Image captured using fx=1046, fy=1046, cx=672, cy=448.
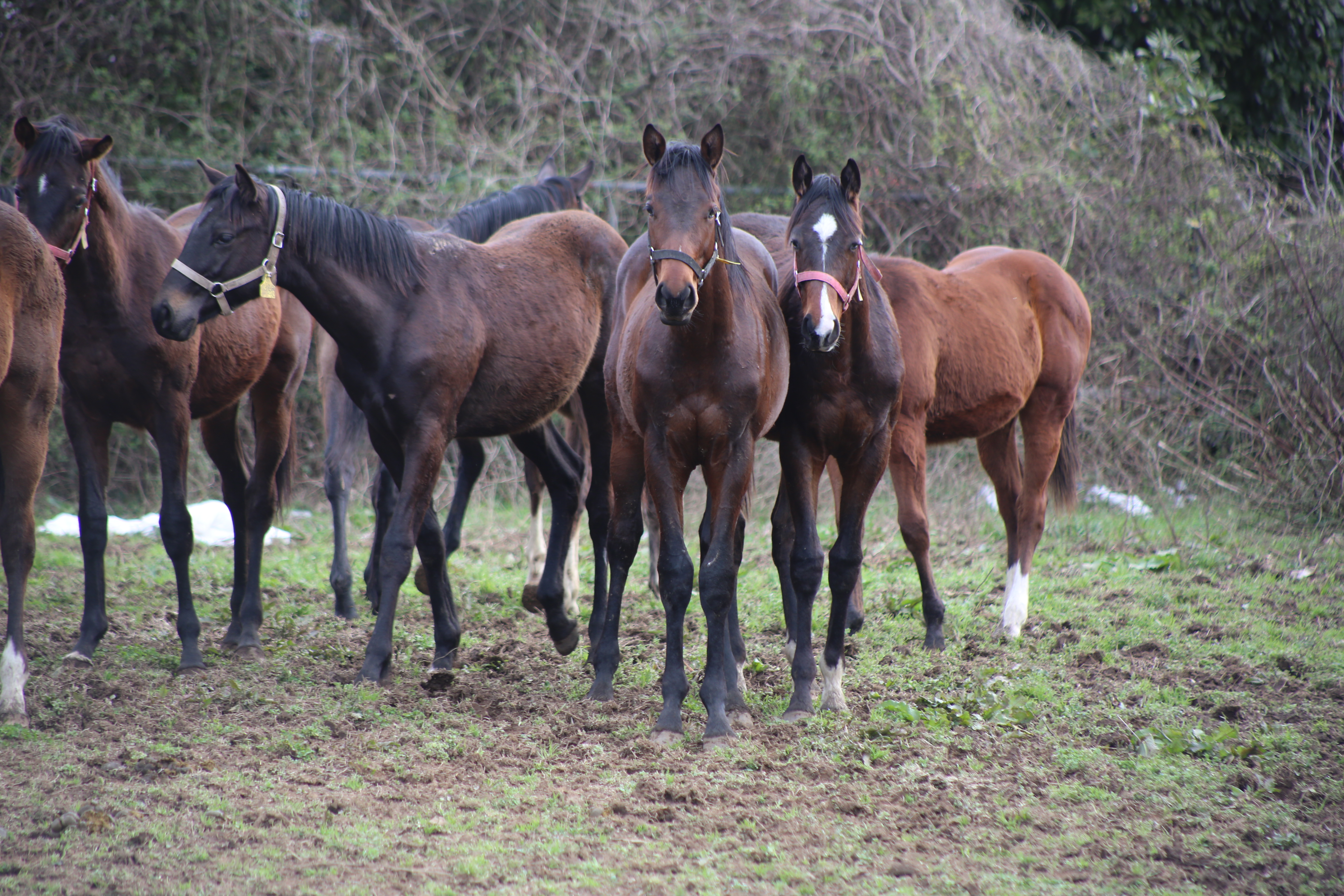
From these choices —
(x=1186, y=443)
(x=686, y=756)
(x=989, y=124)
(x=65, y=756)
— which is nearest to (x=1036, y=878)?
(x=686, y=756)

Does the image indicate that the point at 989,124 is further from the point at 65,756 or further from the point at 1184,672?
the point at 65,756

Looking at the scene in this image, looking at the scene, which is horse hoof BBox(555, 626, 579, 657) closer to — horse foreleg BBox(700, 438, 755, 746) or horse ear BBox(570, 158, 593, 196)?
horse foreleg BBox(700, 438, 755, 746)

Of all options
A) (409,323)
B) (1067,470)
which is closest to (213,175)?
(409,323)

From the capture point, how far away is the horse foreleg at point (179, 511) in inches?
186

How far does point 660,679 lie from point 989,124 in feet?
23.3

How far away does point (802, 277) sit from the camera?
3967 mm

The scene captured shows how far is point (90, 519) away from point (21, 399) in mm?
926

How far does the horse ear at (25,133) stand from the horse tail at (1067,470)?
570 cm

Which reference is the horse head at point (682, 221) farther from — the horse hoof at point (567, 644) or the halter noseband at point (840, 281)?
the horse hoof at point (567, 644)

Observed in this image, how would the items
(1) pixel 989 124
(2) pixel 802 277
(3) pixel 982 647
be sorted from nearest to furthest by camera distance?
(2) pixel 802 277, (3) pixel 982 647, (1) pixel 989 124

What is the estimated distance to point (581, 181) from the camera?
24.1ft

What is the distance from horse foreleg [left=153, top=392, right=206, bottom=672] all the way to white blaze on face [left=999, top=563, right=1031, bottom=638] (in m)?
3.99

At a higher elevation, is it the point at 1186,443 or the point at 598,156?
the point at 598,156

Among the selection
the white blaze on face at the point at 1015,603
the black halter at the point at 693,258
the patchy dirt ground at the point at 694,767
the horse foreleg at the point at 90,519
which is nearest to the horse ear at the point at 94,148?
the horse foreleg at the point at 90,519
